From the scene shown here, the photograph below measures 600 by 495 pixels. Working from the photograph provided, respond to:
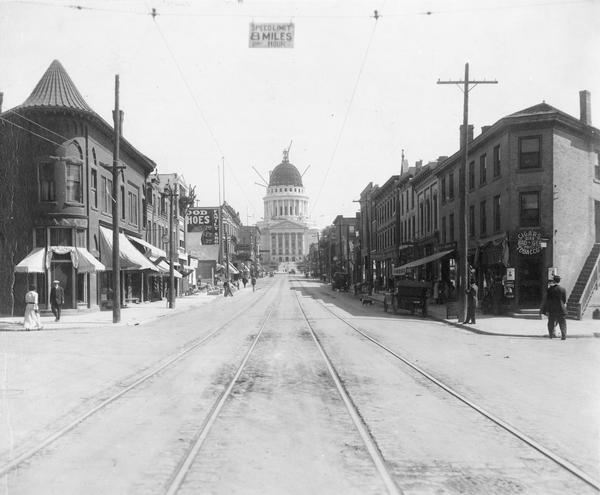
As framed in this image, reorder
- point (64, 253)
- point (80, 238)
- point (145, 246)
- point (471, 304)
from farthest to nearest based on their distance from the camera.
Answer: point (145, 246)
point (80, 238)
point (64, 253)
point (471, 304)

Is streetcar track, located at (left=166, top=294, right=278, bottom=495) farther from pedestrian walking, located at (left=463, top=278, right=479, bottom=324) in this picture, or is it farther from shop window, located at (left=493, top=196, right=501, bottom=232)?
shop window, located at (left=493, top=196, right=501, bottom=232)

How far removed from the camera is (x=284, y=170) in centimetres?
19100

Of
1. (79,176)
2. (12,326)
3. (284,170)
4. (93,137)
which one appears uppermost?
(284,170)

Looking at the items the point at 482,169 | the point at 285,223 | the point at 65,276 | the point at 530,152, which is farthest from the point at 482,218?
the point at 285,223

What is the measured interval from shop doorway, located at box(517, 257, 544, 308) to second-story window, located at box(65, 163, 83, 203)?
824 inches

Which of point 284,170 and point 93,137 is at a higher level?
point 284,170

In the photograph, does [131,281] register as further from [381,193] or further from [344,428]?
[344,428]

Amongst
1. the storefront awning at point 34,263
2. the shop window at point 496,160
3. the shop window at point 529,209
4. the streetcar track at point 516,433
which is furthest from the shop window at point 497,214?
the storefront awning at point 34,263

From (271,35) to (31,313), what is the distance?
14593 mm

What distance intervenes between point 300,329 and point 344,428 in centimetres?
1366

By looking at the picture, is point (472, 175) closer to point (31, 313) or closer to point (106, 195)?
point (106, 195)

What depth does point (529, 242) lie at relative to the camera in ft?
85.7

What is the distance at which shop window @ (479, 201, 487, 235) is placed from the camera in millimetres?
31281

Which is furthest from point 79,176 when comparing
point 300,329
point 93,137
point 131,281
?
point 300,329
